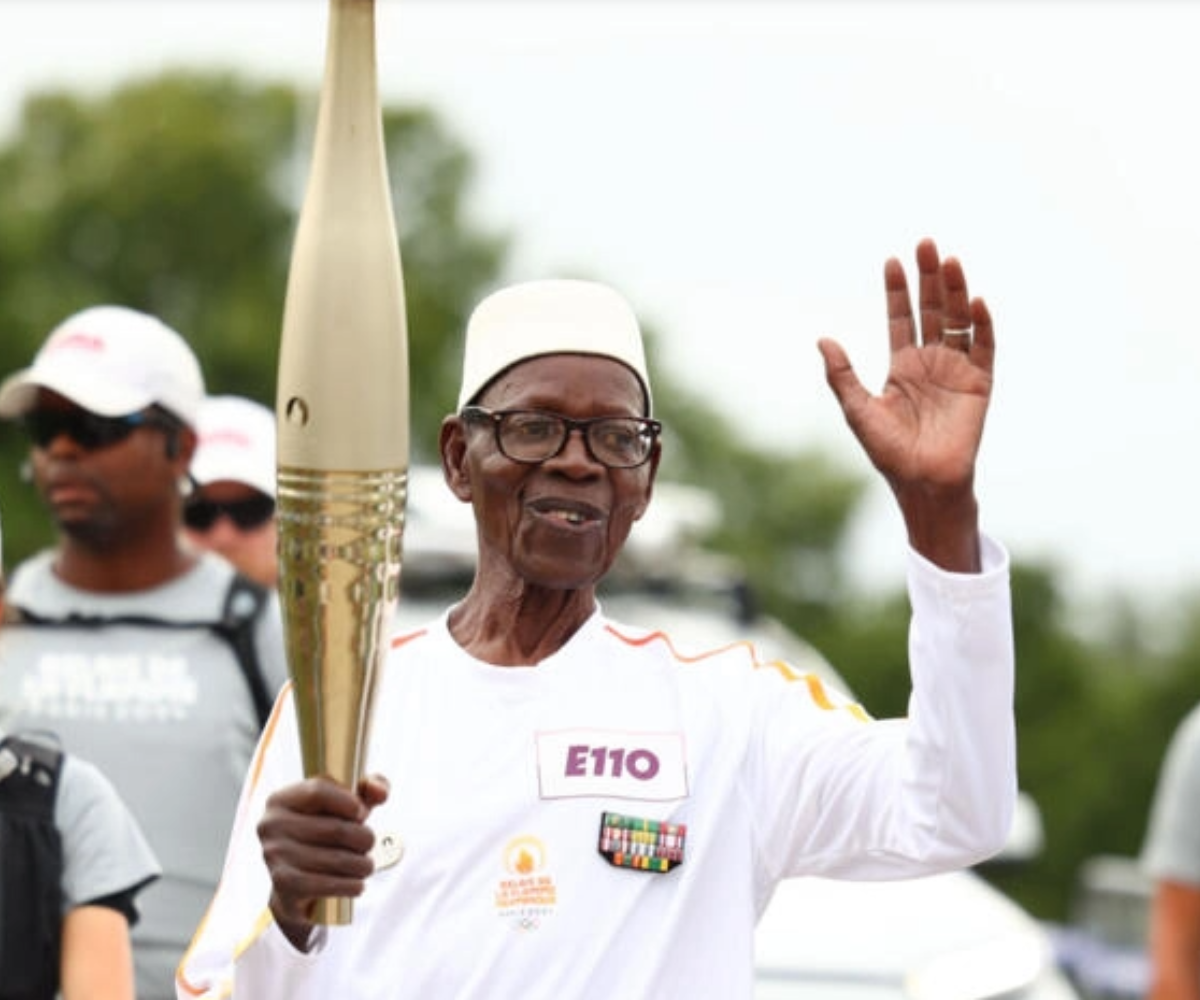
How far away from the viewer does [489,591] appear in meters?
3.54

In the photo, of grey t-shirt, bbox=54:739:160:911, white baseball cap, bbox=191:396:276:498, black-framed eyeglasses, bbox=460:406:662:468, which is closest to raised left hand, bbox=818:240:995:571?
black-framed eyeglasses, bbox=460:406:662:468

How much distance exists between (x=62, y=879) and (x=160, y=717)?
3.48ft

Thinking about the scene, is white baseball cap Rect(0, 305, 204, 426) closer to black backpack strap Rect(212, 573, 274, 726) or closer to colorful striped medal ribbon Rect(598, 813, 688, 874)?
black backpack strap Rect(212, 573, 274, 726)

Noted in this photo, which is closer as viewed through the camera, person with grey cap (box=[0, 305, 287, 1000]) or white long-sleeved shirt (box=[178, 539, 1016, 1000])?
white long-sleeved shirt (box=[178, 539, 1016, 1000])

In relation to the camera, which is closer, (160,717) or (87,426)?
(160,717)

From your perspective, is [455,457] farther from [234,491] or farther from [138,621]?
[234,491]

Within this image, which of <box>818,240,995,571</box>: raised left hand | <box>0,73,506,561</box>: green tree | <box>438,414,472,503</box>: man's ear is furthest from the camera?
<box>0,73,506,561</box>: green tree

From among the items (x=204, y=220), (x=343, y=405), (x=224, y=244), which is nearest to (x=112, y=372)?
(x=343, y=405)

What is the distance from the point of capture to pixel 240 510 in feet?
19.9

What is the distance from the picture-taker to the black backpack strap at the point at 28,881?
381 centimetres

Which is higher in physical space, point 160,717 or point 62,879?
point 160,717

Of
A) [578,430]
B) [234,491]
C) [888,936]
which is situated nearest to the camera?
[578,430]

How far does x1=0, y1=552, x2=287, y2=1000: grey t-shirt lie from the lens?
486 cm

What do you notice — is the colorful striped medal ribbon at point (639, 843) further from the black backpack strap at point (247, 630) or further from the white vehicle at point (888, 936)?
the white vehicle at point (888, 936)
